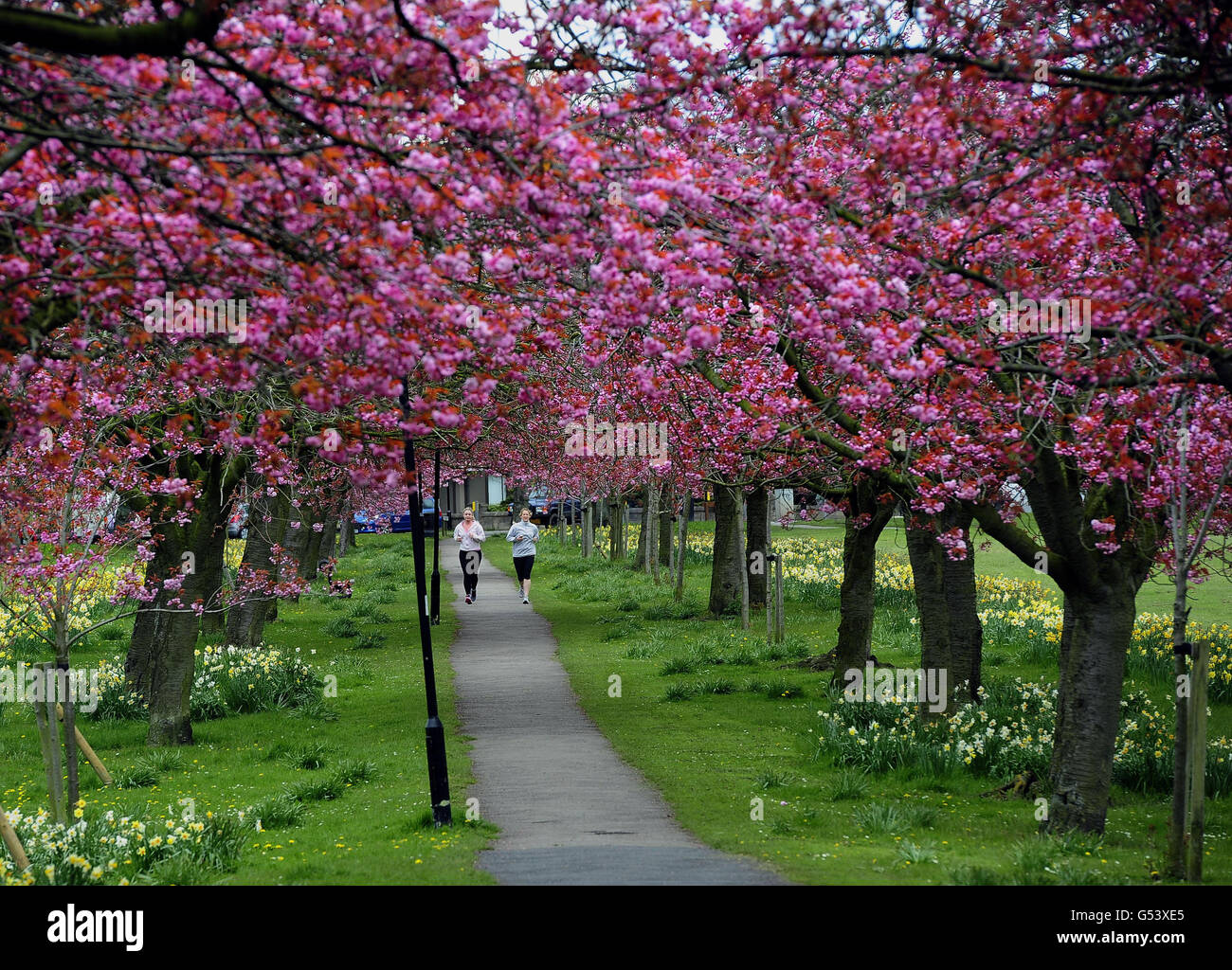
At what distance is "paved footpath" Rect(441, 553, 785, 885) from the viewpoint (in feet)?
27.1

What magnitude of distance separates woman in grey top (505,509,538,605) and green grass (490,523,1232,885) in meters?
2.91

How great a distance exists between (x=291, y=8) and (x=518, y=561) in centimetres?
2204

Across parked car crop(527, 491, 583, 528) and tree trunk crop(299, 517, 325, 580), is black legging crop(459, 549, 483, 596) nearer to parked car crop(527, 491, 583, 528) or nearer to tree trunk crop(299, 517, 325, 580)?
tree trunk crop(299, 517, 325, 580)

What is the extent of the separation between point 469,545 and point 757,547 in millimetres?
6355

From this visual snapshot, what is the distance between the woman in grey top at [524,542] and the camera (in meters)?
26.1

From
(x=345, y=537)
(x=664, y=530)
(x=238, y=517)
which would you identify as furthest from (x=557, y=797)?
(x=345, y=537)

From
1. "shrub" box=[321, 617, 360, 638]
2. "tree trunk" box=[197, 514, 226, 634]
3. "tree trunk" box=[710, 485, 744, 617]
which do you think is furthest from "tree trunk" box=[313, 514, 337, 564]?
"tree trunk" box=[197, 514, 226, 634]

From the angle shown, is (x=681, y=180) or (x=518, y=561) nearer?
(x=681, y=180)

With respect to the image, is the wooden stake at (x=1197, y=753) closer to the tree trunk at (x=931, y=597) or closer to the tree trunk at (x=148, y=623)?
the tree trunk at (x=931, y=597)

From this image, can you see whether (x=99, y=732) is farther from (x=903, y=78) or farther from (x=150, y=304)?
(x=903, y=78)

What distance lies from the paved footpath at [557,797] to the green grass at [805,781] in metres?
0.32

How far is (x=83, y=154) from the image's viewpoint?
5645 mm

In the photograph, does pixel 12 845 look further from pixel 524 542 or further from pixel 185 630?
pixel 524 542
